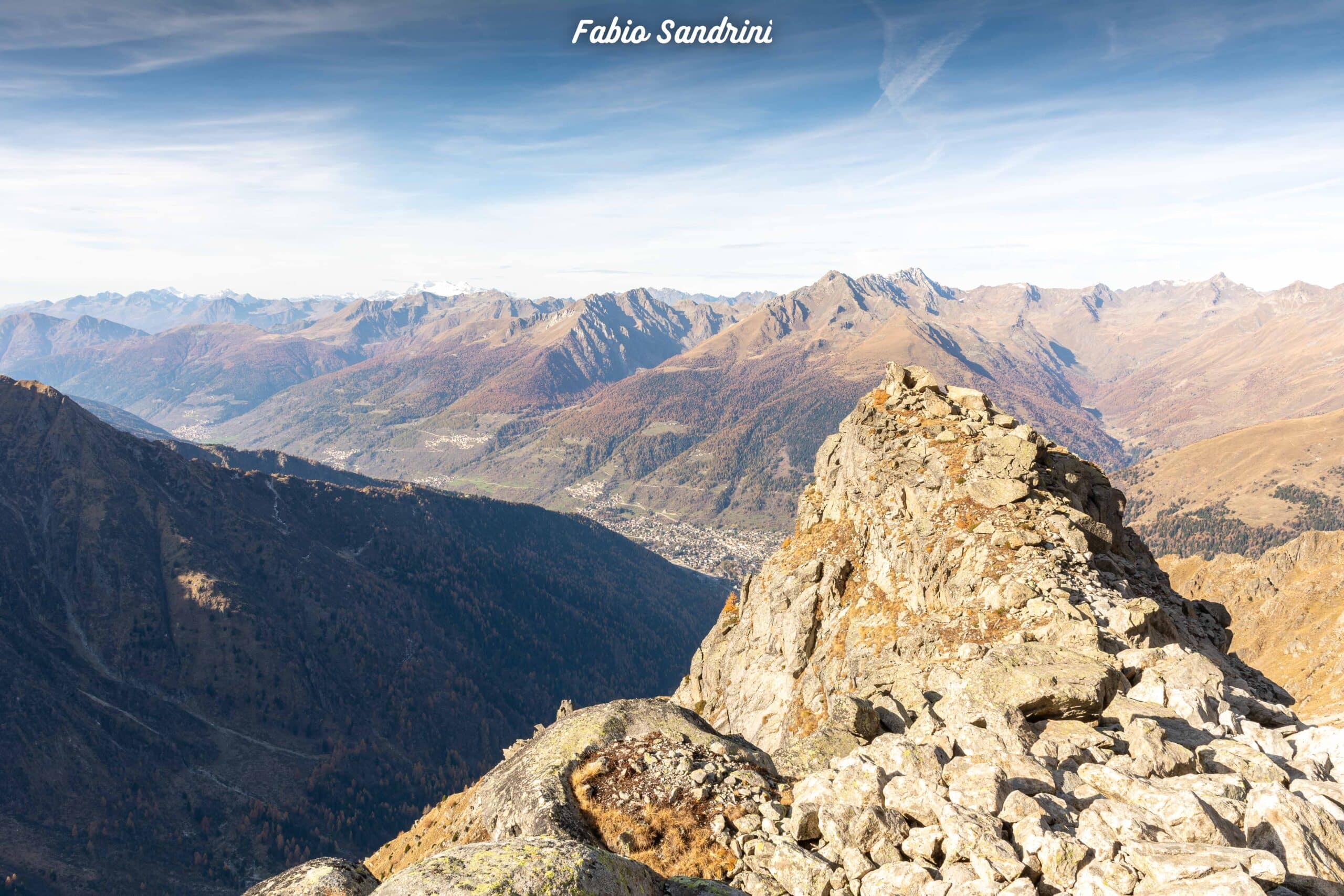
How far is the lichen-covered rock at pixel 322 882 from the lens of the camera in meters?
15.2

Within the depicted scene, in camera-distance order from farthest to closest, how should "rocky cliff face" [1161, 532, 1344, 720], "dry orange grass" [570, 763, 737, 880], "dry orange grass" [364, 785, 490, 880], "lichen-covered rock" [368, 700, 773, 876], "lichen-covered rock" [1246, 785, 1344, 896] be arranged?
"rocky cliff face" [1161, 532, 1344, 720] < "dry orange grass" [364, 785, 490, 880] < "lichen-covered rock" [368, 700, 773, 876] < "dry orange grass" [570, 763, 737, 880] < "lichen-covered rock" [1246, 785, 1344, 896]

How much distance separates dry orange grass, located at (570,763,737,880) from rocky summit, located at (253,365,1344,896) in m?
0.07

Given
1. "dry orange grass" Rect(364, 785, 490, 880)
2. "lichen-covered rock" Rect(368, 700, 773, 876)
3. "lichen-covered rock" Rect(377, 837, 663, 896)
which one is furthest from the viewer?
"dry orange grass" Rect(364, 785, 490, 880)

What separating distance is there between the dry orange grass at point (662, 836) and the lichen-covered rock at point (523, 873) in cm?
498

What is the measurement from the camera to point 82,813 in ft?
481

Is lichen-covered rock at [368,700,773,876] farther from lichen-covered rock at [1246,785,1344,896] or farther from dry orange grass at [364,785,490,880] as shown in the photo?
lichen-covered rock at [1246,785,1344,896]

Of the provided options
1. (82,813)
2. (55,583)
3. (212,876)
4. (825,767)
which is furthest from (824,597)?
(55,583)

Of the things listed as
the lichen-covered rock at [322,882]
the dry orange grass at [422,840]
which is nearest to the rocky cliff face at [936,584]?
the lichen-covered rock at [322,882]

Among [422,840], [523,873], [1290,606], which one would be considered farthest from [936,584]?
[1290,606]

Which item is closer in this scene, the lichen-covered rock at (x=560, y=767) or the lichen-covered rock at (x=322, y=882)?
the lichen-covered rock at (x=322, y=882)

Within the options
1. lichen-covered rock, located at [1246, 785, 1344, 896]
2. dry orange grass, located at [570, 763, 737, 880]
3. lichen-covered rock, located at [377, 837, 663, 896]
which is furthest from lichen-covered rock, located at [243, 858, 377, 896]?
lichen-covered rock, located at [1246, 785, 1344, 896]

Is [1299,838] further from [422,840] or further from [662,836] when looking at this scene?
[422,840]

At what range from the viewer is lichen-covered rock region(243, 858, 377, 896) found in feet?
49.8

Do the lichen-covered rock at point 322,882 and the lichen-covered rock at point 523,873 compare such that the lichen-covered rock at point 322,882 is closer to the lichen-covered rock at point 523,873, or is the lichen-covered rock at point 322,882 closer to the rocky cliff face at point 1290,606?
the lichen-covered rock at point 523,873
